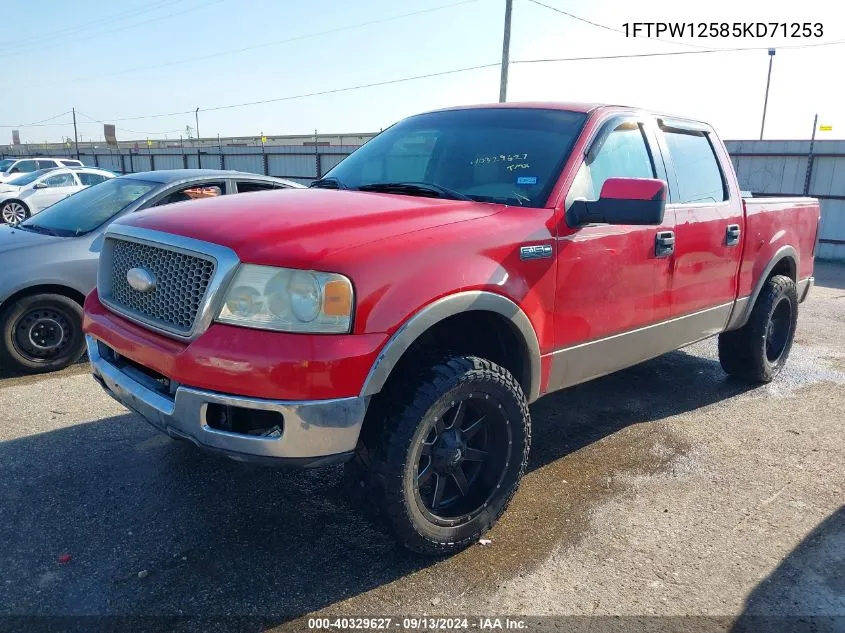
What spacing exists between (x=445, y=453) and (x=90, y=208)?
441 centimetres

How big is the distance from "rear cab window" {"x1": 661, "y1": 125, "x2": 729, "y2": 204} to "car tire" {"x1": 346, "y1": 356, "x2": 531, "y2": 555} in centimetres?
196

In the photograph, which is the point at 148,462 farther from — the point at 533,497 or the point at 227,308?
the point at 533,497

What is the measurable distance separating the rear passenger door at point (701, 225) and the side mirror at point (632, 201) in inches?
36.1

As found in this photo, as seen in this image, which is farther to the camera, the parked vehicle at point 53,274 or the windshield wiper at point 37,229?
the windshield wiper at point 37,229

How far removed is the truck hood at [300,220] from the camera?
2.44 metres

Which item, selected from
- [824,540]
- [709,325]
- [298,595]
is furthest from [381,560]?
[709,325]

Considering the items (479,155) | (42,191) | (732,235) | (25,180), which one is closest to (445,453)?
(479,155)

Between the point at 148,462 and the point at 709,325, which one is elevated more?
the point at 709,325

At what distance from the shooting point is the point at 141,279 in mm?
2734

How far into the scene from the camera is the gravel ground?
2594 millimetres

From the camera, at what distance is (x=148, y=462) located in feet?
12.2

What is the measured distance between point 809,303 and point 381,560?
834 cm

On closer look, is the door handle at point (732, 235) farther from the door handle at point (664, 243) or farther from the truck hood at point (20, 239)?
the truck hood at point (20, 239)

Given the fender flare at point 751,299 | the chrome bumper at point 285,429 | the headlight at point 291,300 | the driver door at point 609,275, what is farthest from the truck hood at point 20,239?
the fender flare at point 751,299
